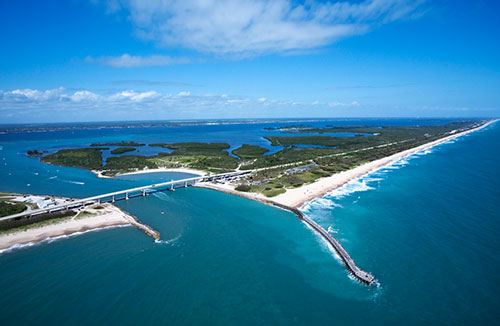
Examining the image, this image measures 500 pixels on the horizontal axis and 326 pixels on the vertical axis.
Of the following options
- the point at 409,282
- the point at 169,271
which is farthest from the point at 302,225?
the point at 169,271

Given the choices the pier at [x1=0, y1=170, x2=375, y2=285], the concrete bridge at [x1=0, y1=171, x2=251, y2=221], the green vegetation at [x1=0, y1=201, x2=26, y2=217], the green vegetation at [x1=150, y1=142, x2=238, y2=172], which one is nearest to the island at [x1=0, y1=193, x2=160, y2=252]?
the green vegetation at [x1=0, y1=201, x2=26, y2=217]

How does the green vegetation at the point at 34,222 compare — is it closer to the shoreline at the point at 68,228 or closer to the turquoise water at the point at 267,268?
the shoreline at the point at 68,228

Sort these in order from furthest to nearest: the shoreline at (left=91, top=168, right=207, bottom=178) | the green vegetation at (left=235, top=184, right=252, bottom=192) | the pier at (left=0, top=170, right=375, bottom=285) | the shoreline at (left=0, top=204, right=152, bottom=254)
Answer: the shoreline at (left=91, top=168, right=207, bottom=178)
the green vegetation at (left=235, top=184, right=252, bottom=192)
the shoreline at (left=0, top=204, right=152, bottom=254)
the pier at (left=0, top=170, right=375, bottom=285)

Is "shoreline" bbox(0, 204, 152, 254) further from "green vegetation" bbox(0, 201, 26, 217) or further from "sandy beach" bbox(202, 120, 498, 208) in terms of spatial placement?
"sandy beach" bbox(202, 120, 498, 208)

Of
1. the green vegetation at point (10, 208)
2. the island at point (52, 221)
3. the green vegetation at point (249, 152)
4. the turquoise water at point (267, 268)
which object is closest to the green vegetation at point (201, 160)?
the green vegetation at point (249, 152)

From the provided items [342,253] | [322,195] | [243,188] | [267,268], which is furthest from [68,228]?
[322,195]

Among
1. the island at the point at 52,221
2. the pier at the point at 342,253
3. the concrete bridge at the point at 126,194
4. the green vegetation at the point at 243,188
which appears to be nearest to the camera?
the pier at the point at 342,253
